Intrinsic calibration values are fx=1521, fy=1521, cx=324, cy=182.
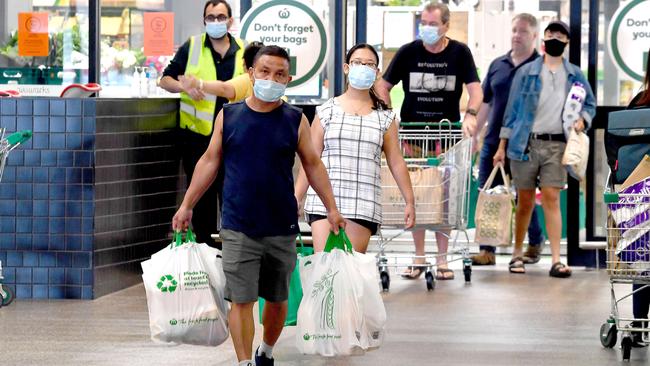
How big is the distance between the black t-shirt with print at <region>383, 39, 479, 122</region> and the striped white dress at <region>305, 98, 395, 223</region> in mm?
3400

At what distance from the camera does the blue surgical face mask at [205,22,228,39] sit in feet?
36.8

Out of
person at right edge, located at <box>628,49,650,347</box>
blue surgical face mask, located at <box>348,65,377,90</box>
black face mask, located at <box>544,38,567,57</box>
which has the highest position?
black face mask, located at <box>544,38,567,57</box>

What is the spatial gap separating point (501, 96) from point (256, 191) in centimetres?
627

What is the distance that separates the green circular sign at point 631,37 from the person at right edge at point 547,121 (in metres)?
0.69

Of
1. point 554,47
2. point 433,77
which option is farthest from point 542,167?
point 433,77

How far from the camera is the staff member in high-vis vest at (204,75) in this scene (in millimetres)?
11219

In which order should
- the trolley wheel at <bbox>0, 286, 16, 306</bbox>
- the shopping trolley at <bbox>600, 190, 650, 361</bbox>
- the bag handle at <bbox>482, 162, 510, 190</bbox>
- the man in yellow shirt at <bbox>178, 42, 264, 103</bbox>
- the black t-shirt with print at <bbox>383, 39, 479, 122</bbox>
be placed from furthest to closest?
the bag handle at <bbox>482, 162, 510, 190</bbox> < the black t-shirt with print at <bbox>383, 39, 479, 122</bbox> < the man in yellow shirt at <bbox>178, 42, 264, 103</bbox> < the trolley wheel at <bbox>0, 286, 16, 306</bbox> < the shopping trolley at <bbox>600, 190, 650, 361</bbox>

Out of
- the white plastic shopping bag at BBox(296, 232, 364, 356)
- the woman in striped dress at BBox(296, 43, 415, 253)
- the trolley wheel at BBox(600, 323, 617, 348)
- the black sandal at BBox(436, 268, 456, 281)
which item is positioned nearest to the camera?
the white plastic shopping bag at BBox(296, 232, 364, 356)

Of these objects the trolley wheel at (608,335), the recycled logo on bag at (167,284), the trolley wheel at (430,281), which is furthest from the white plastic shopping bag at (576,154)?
the recycled logo on bag at (167,284)

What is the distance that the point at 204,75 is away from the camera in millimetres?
11312

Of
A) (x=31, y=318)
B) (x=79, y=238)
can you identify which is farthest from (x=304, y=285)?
(x=79, y=238)

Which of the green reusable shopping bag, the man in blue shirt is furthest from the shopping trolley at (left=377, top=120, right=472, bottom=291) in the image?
the green reusable shopping bag

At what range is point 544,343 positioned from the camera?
8555mm

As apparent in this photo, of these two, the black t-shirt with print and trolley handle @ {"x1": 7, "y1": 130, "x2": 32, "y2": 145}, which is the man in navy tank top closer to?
trolley handle @ {"x1": 7, "y1": 130, "x2": 32, "y2": 145}
